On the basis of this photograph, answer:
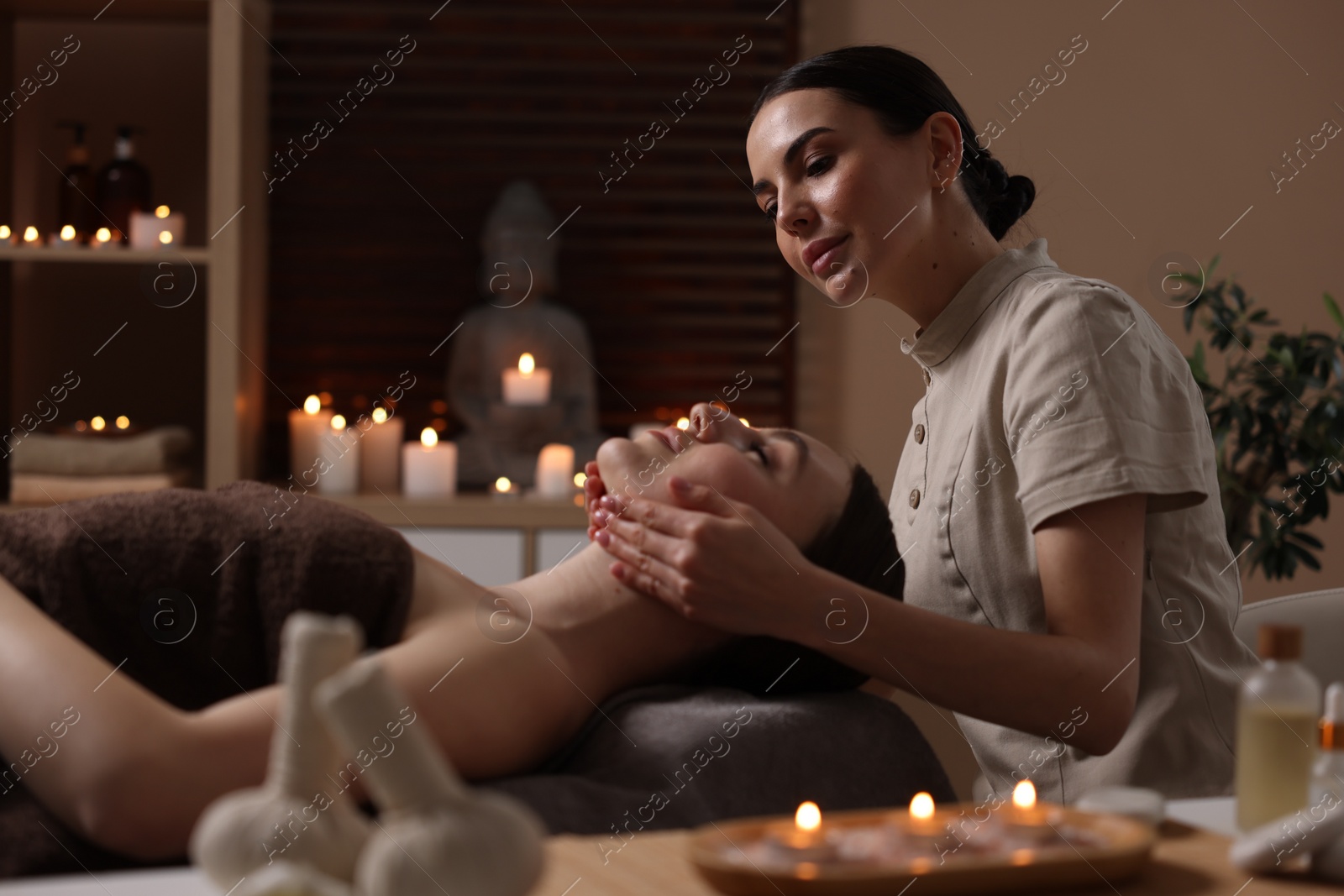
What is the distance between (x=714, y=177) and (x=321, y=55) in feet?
3.27

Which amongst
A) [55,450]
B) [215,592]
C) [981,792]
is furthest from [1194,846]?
[55,450]

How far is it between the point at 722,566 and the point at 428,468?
5.51 feet

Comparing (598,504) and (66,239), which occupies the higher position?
(66,239)

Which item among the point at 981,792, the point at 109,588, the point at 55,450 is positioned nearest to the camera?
the point at 109,588

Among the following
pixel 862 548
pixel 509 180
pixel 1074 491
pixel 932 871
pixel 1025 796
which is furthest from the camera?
pixel 509 180

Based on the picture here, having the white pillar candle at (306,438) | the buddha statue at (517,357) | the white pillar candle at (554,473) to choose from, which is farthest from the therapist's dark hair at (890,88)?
the white pillar candle at (306,438)

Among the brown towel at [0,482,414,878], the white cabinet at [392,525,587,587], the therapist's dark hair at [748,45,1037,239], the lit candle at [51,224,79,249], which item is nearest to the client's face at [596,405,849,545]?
the brown towel at [0,482,414,878]

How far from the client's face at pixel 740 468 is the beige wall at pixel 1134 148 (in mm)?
1693

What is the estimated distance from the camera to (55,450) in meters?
2.41

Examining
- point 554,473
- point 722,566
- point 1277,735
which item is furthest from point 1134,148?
point 1277,735

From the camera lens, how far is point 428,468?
102 inches

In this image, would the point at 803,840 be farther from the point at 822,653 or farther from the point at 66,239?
the point at 66,239

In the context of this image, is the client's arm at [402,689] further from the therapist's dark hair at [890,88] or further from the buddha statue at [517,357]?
the buddha statue at [517,357]

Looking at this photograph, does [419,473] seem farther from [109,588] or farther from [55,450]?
[109,588]
